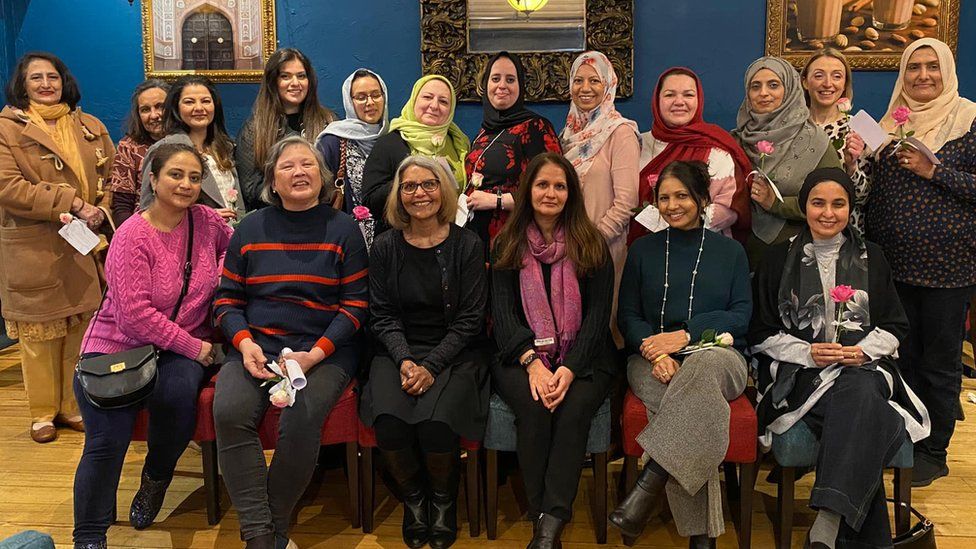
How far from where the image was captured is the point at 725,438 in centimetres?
243

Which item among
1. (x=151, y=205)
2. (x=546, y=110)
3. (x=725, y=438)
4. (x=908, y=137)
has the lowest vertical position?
(x=725, y=438)

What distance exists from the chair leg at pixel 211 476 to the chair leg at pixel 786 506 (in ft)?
6.53

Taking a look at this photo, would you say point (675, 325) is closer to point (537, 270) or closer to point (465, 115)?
point (537, 270)

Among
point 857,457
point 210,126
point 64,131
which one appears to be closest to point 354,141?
point 210,126

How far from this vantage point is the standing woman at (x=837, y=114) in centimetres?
310

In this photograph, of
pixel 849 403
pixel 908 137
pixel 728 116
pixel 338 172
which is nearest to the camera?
pixel 849 403

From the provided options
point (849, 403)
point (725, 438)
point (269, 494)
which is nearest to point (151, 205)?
point (269, 494)

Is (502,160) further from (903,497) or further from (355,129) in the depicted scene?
(903,497)

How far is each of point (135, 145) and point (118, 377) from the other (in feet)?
4.15

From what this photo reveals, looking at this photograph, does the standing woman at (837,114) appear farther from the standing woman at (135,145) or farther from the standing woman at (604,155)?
the standing woman at (135,145)

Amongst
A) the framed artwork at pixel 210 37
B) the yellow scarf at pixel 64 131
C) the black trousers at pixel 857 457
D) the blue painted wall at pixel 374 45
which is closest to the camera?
the black trousers at pixel 857 457

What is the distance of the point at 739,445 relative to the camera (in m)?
2.49

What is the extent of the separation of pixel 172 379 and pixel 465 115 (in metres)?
2.69

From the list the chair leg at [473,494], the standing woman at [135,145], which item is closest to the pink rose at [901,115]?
the chair leg at [473,494]
